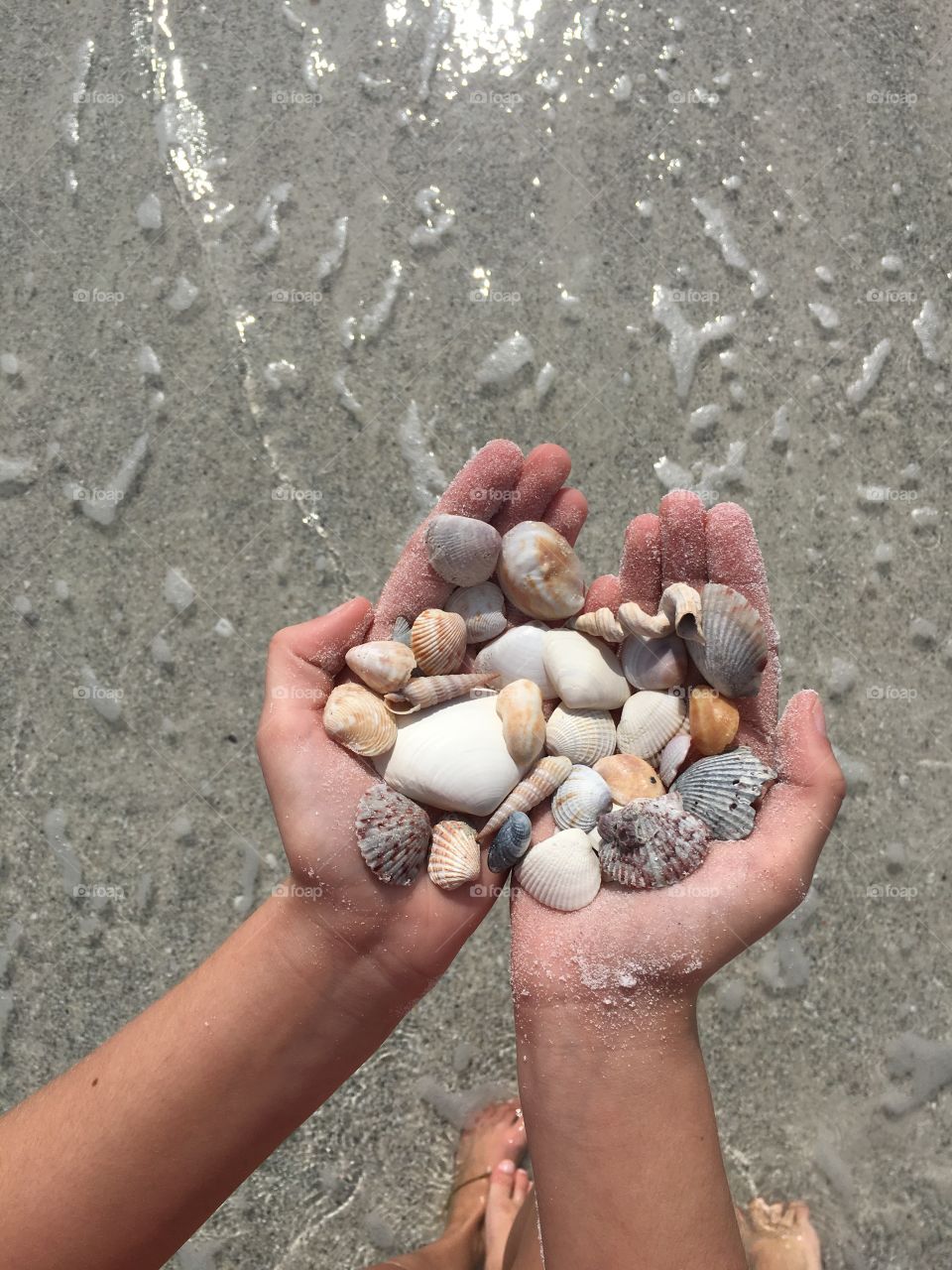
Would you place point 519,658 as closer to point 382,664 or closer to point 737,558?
point 382,664

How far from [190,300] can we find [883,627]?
8.33 feet

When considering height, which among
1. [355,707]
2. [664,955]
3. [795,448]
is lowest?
[664,955]

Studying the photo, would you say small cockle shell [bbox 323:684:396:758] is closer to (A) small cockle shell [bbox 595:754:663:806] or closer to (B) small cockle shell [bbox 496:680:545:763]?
(B) small cockle shell [bbox 496:680:545:763]

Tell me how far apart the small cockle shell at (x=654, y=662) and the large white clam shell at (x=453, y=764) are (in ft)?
1.18

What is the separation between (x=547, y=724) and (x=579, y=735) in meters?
0.09

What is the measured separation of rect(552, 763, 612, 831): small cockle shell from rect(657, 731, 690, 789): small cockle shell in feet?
0.52

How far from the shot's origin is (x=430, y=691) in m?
2.33

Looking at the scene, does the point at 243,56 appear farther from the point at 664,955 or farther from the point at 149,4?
the point at 664,955

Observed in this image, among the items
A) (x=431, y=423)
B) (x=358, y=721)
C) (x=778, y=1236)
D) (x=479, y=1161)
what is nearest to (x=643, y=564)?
(x=358, y=721)

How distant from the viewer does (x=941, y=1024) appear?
2.86 m

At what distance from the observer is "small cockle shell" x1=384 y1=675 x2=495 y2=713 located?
2307mm

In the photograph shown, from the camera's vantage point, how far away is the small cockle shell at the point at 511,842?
7.21 feet

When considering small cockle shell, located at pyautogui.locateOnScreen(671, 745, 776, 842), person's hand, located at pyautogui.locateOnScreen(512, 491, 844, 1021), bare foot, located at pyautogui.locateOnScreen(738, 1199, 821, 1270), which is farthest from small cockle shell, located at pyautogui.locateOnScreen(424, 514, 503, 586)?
bare foot, located at pyautogui.locateOnScreen(738, 1199, 821, 1270)

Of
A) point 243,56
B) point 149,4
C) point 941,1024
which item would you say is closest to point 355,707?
point 941,1024
